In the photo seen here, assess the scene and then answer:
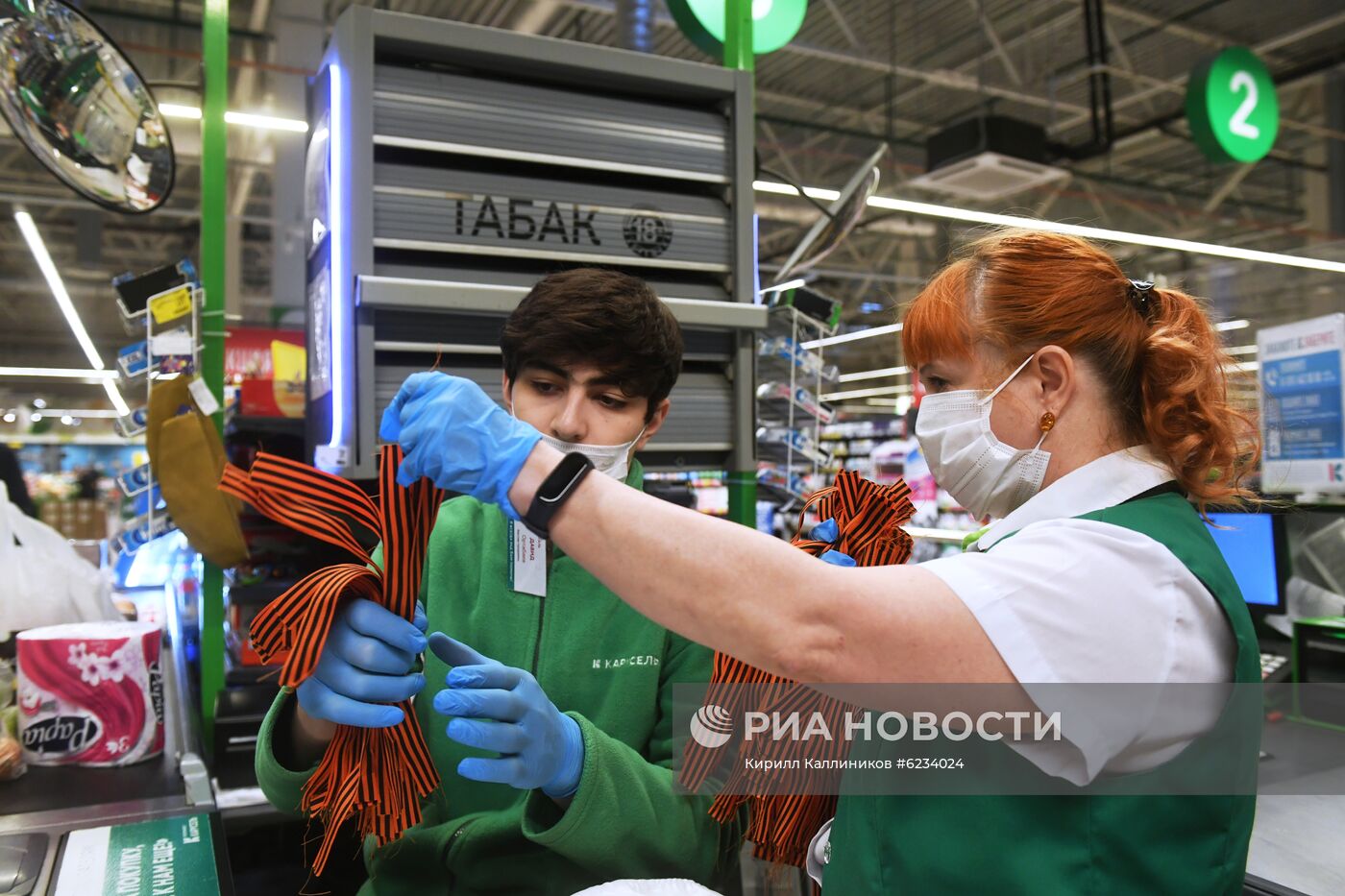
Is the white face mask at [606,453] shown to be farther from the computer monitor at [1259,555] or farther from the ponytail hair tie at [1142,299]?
the computer monitor at [1259,555]

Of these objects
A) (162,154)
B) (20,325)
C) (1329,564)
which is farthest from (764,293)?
(20,325)

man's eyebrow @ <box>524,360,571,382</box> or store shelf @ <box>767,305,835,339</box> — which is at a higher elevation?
store shelf @ <box>767,305,835,339</box>

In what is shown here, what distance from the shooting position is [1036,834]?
0.99m

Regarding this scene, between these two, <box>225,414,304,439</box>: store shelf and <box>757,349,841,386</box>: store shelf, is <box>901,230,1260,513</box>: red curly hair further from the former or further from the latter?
<box>225,414,304,439</box>: store shelf

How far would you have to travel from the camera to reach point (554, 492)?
93 cm

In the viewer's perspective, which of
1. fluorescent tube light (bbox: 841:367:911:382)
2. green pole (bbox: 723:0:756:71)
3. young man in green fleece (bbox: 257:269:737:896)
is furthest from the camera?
fluorescent tube light (bbox: 841:367:911:382)

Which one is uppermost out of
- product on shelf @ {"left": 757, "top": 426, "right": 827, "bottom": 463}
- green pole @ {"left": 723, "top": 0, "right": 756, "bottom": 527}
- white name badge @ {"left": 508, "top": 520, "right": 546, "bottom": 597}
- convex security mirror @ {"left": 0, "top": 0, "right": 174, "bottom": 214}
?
green pole @ {"left": 723, "top": 0, "right": 756, "bottom": 527}

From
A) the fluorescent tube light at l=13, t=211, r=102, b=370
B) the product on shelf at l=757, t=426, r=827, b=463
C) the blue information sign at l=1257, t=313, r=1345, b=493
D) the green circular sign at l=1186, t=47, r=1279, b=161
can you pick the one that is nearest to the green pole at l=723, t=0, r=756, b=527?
the product on shelf at l=757, t=426, r=827, b=463

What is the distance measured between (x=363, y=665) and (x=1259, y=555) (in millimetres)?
2957

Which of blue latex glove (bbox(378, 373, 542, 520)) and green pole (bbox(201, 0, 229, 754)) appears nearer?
blue latex glove (bbox(378, 373, 542, 520))

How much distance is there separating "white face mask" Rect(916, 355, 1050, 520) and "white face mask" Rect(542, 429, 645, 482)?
45 cm

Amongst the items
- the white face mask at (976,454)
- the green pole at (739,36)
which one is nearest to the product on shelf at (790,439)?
the green pole at (739,36)

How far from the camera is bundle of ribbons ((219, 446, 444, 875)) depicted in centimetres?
106

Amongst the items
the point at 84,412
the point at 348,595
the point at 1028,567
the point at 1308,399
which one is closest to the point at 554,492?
the point at 348,595
